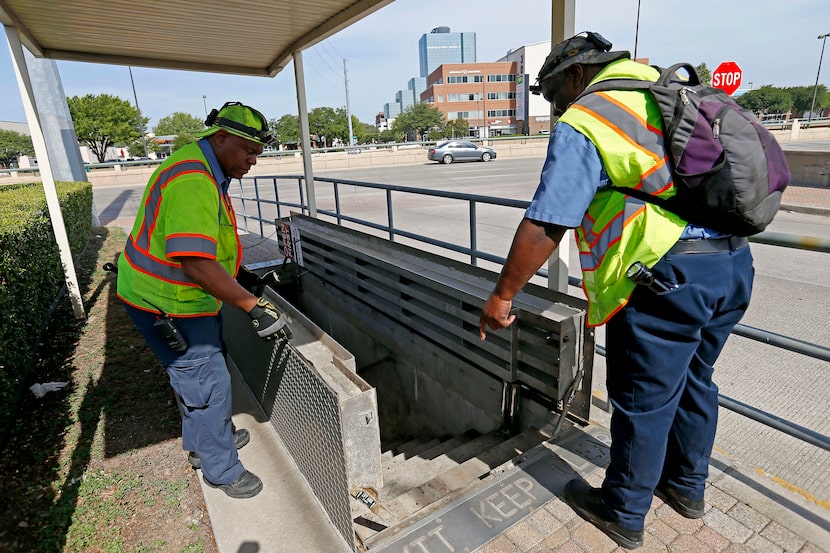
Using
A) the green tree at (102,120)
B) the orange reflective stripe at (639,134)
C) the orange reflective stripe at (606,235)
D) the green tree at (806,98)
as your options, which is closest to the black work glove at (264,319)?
the orange reflective stripe at (606,235)

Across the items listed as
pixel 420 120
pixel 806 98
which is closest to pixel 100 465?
pixel 420 120

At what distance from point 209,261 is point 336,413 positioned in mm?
866

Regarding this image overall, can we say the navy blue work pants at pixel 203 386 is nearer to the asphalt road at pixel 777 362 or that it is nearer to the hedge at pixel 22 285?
the hedge at pixel 22 285

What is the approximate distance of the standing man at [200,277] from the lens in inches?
85.5

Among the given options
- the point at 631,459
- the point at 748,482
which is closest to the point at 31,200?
the point at 631,459

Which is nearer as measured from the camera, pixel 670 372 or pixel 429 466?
pixel 670 372

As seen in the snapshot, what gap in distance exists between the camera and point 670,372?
170 centimetres

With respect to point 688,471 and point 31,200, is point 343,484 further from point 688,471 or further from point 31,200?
point 31,200

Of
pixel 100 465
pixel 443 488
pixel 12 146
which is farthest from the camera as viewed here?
pixel 12 146

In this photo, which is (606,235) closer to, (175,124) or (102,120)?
(102,120)

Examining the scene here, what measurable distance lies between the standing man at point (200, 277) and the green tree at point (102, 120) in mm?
57100

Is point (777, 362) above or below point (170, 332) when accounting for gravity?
below

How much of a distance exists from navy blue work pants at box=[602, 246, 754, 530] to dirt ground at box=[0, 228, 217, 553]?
193 cm

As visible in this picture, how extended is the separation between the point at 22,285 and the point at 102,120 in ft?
186
